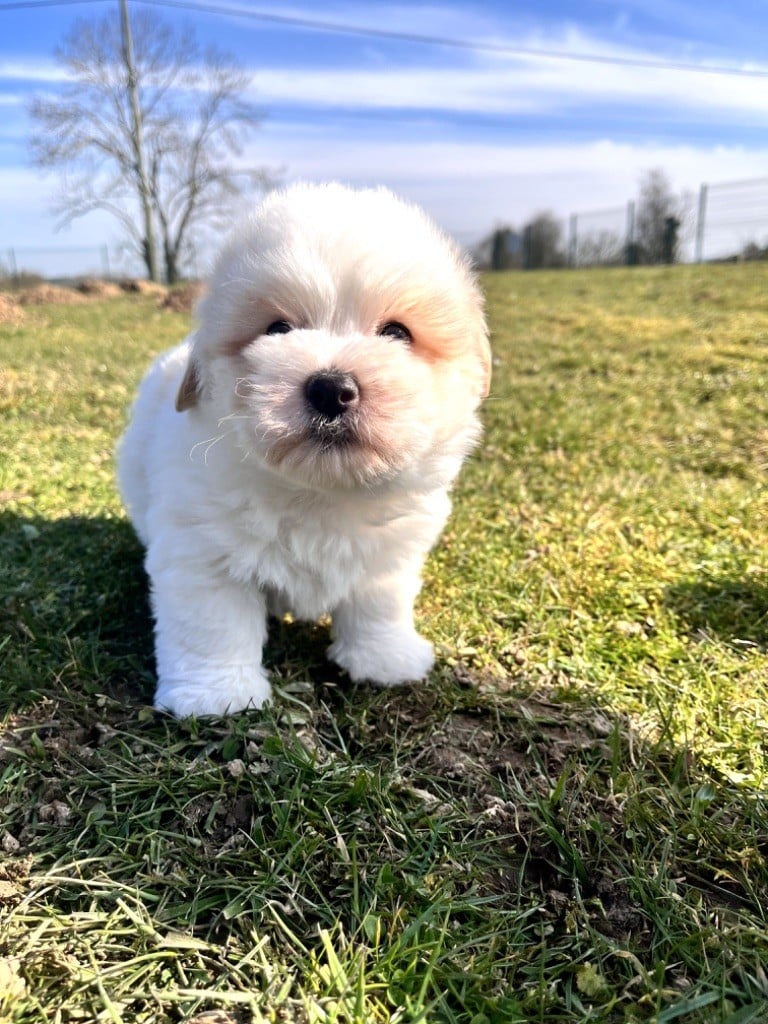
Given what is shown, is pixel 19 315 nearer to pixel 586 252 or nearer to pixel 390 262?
pixel 390 262

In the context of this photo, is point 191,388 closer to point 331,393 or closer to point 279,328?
point 279,328

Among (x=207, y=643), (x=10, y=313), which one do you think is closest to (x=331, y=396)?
(x=207, y=643)

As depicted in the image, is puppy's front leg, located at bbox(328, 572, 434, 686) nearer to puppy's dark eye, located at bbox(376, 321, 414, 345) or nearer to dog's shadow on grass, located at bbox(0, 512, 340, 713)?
dog's shadow on grass, located at bbox(0, 512, 340, 713)

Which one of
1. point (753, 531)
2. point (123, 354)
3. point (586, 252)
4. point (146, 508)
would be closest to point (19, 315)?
point (123, 354)

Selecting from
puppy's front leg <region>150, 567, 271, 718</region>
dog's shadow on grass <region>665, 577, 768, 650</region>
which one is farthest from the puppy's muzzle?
dog's shadow on grass <region>665, 577, 768, 650</region>

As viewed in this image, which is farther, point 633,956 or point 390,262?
point 390,262
